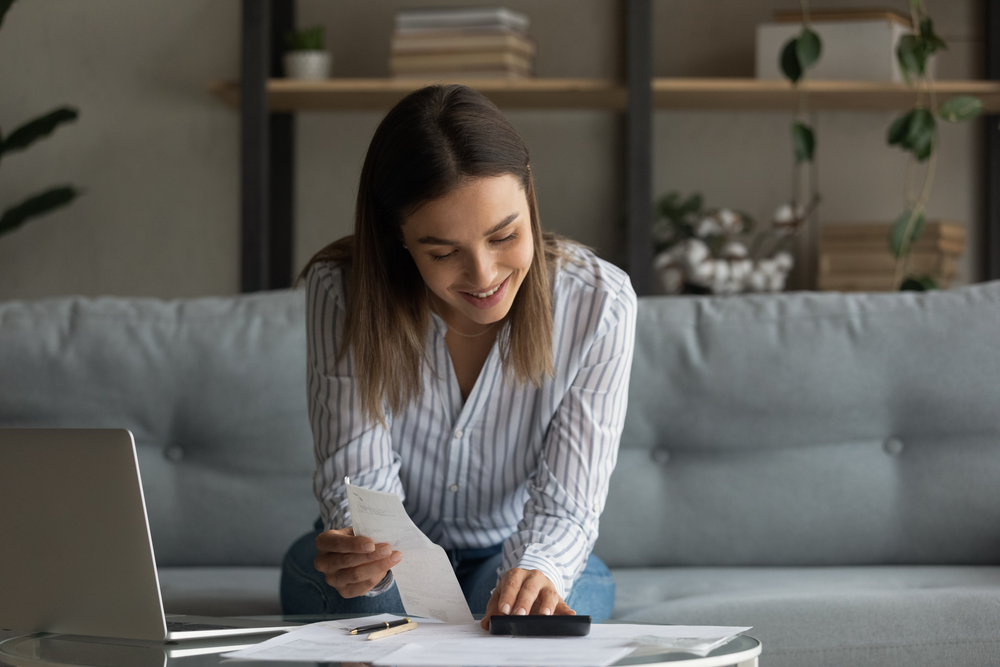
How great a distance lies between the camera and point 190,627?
2.86 ft

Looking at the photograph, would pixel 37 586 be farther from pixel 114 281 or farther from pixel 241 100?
pixel 114 281

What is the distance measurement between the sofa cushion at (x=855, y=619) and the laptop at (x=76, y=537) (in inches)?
26.2

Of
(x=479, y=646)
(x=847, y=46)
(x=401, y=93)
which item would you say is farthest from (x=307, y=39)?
(x=479, y=646)

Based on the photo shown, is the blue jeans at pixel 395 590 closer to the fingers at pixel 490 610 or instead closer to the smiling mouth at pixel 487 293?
the fingers at pixel 490 610

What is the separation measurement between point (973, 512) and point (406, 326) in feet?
3.25

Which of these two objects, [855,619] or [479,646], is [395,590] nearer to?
[479,646]

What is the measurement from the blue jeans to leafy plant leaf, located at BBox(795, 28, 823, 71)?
1295mm

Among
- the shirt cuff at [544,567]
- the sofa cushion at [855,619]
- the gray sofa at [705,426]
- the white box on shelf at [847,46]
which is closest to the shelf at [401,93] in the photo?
the white box on shelf at [847,46]

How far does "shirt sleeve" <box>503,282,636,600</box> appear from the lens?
1064 mm

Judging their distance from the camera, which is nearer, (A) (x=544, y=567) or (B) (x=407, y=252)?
(A) (x=544, y=567)

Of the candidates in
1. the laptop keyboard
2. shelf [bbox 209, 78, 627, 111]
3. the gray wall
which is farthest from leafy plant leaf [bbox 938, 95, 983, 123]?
the laptop keyboard

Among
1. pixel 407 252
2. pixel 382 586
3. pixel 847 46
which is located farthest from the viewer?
pixel 847 46

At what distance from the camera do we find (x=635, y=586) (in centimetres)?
142

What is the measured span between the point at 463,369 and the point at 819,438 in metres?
0.68
